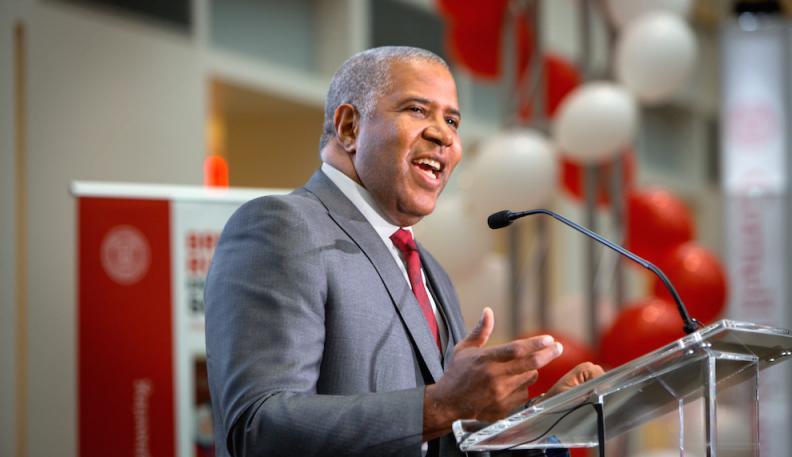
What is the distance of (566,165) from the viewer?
569cm

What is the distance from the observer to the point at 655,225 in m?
5.22

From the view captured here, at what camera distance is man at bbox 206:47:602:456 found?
4.50 feet

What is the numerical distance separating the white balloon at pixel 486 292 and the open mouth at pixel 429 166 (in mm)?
3101

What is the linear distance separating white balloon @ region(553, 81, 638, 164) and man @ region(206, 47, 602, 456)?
288cm

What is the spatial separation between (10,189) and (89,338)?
4.27 feet

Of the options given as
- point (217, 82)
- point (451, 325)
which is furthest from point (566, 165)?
point (451, 325)

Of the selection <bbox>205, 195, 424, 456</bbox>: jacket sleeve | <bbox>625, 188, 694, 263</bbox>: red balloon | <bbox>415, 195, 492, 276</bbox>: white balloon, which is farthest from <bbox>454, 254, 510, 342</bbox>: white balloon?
<bbox>205, 195, 424, 456</bbox>: jacket sleeve

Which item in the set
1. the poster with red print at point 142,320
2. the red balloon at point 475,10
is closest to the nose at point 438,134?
the poster with red print at point 142,320

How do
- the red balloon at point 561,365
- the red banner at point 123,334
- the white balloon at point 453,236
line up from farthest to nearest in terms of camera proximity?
the white balloon at point 453,236 < the red balloon at point 561,365 < the red banner at point 123,334

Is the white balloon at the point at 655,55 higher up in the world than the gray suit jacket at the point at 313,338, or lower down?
higher up

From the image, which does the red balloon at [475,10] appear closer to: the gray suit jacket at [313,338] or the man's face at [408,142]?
the man's face at [408,142]

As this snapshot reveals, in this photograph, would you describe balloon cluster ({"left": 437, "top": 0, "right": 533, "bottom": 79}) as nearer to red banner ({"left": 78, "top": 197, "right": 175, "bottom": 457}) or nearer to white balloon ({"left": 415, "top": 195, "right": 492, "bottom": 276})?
white balloon ({"left": 415, "top": 195, "right": 492, "bottom": 276})

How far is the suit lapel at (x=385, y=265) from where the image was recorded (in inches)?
62.3

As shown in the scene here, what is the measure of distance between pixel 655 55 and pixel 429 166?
3316mm
